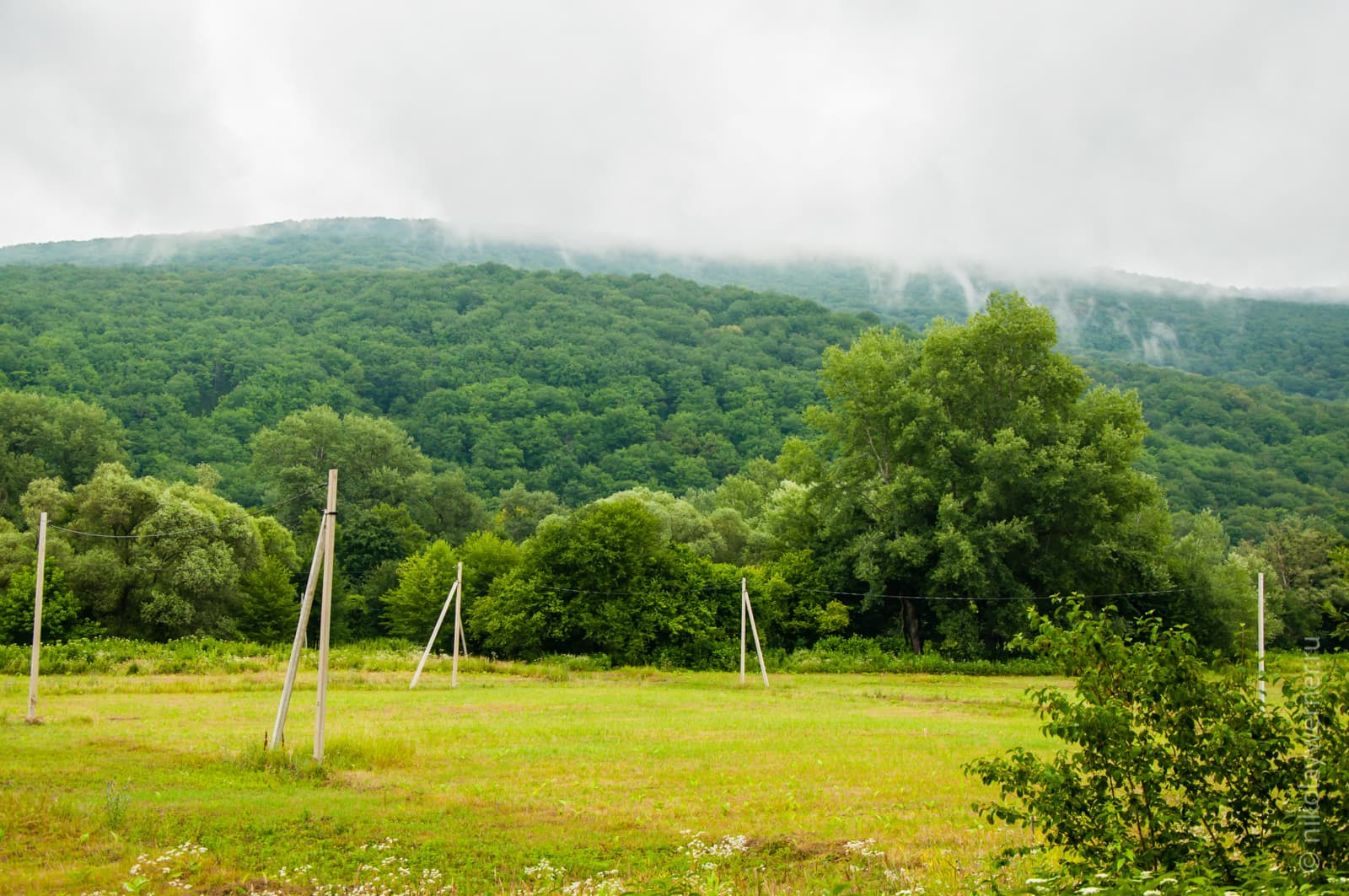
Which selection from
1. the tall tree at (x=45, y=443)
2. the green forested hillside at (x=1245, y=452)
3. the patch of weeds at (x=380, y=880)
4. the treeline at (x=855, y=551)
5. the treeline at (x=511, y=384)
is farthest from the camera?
the treeline at (x=511, y=384)

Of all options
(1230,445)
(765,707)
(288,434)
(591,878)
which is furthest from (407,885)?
(1230,445)

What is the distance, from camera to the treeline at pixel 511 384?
378ft

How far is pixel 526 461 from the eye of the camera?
4924 inches

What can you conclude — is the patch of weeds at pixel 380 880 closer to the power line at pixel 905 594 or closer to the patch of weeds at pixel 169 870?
the patch of weeds at pixel 169 870

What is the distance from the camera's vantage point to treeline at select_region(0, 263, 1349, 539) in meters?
115

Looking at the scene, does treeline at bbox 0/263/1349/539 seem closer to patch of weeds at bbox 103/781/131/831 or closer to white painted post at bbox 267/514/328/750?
white painted post at bbox 267/514/328/750

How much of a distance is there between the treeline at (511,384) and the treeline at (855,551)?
159ft

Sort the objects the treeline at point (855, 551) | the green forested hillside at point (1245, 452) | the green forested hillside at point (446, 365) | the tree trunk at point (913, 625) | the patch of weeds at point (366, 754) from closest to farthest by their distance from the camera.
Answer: the patch of weeds at point (366, 754) → the treeline at point (855, 551) → the tree trunk at point (913, 625) → the green forested hillside at point (1245, 452) → the green forested hillside at point (446, 365)

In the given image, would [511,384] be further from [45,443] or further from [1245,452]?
[1245,452]

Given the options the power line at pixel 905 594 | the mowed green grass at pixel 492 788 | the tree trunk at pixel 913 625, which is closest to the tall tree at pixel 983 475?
the tree trunk at pixel 913 625

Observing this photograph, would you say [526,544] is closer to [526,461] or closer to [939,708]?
[939,708]

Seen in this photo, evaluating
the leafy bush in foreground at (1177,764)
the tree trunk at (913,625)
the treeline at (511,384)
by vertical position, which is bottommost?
the tree trunk at (913,625)

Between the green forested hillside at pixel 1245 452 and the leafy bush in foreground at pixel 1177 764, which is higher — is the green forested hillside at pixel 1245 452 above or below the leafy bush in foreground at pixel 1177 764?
above

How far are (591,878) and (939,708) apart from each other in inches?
1023
